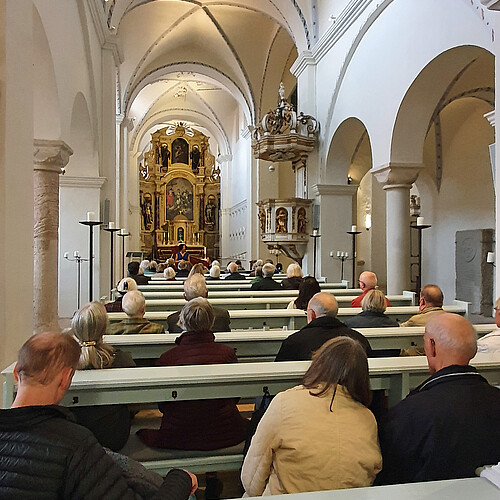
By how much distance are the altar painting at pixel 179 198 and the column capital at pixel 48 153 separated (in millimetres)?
22781

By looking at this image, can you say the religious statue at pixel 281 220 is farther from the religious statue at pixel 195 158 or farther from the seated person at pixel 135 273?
the religious statue at pixel 195 158

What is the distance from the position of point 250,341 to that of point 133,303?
3.26 feet

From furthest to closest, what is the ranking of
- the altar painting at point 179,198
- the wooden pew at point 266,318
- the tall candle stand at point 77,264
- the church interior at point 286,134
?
the altar painting at point 179,198, the tall candle stand at point 77,264, the church interior at point 286,134, the wooden pew at point 266,318

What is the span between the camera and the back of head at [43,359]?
172 centimetres

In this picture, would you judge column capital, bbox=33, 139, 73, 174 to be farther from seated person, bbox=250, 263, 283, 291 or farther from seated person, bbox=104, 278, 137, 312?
seated person, bbox=250, 263, 283, 291

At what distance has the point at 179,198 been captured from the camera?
98.5 ft

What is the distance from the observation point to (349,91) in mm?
10836

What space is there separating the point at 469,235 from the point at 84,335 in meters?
10.6

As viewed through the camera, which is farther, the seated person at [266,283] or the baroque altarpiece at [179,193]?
the baroque altarpiece at [179,193]

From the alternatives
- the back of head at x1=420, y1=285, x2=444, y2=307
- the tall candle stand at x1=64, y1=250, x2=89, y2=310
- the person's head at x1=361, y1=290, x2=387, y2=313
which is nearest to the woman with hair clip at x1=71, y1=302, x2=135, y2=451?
the person's head at x1=361, y1=290, x2=387, y2=313

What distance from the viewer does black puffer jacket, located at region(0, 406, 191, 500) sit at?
1454 millimetres

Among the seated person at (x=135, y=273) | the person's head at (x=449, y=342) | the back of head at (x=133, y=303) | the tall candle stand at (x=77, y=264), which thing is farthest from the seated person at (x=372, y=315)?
the tall candle stand at (x=77, y=264)

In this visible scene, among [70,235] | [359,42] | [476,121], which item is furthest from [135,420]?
[476,121]

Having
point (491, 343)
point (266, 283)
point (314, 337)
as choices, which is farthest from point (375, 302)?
point (266, 283)
